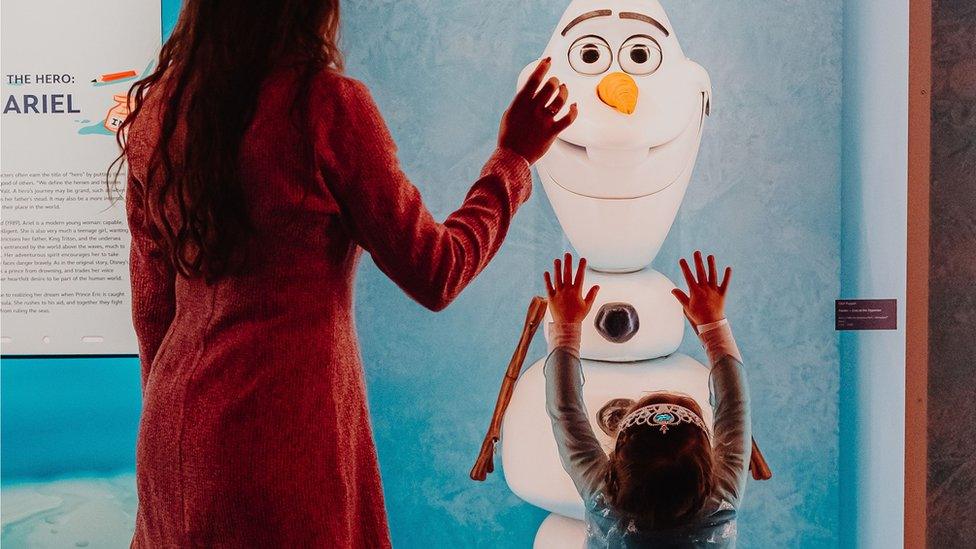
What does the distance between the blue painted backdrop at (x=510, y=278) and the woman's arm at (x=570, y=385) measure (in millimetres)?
183

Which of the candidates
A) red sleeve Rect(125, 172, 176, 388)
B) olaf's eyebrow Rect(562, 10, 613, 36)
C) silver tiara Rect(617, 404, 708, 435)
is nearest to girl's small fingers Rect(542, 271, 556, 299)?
silver tiara Rect(617, 404, 708, 435)

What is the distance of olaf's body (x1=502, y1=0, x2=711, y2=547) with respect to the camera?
1670 millimetres

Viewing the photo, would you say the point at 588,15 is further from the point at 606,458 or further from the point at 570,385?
the point at 606,458

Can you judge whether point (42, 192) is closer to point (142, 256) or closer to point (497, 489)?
point (142, 256)

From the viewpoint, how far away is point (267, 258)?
1074 millimetres

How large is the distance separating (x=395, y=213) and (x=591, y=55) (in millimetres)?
765

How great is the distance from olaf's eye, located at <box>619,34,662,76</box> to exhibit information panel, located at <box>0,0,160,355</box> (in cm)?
95

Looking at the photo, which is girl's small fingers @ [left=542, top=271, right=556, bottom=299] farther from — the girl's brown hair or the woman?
the woman

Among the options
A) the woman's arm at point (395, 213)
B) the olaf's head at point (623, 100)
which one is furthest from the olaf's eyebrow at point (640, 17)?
the woman's arm at point (395, 213)

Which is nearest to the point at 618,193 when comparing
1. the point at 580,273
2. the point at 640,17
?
the point at 580,273

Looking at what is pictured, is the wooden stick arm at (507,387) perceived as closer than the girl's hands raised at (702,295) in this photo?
No

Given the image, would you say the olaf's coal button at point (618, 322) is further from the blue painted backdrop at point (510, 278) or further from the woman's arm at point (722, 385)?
the blue painted backdrop at point (510, 278)

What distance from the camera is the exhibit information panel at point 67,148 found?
1891 mm

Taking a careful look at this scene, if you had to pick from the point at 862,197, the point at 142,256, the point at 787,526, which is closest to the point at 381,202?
the point at 142,256
